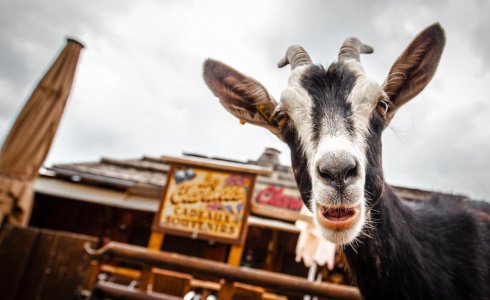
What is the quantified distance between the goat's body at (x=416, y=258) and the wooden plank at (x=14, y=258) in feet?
9.41

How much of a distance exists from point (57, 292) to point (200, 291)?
5.63 meters

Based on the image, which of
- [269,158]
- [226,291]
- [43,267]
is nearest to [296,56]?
[226,291]

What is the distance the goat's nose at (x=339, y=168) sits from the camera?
1.73m

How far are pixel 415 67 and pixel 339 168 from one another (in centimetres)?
134

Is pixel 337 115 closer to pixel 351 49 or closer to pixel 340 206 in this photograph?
pixel 340 206

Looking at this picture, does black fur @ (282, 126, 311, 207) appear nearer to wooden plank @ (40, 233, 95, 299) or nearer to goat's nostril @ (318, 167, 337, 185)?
goat's nostril @ (318, 167, 337, 185)

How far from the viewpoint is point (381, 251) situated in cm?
217

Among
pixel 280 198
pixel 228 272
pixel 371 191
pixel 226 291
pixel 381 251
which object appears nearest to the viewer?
pixel 371 191

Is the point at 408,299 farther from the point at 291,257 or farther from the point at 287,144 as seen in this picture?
the point at 291,257

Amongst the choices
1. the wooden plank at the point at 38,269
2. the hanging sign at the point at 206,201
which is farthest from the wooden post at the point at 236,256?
the wooden plank at the point at 38,269

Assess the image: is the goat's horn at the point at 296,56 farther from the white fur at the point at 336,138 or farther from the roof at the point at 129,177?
the roof at the point at 129,177

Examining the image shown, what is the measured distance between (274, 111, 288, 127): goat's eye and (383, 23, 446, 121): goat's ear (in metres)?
0.78

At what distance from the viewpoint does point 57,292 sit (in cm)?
298

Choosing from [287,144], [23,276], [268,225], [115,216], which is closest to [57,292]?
[23,276]
